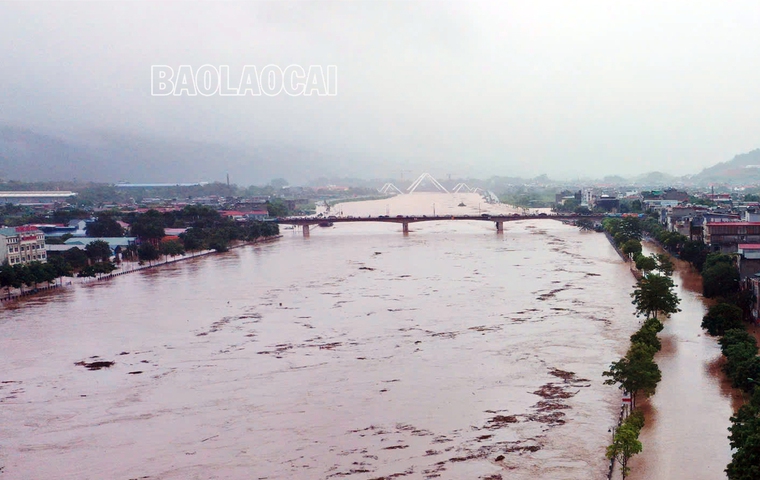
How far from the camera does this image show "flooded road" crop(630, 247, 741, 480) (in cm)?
532

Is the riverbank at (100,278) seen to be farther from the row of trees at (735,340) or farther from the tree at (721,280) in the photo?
the tree at (721,280)

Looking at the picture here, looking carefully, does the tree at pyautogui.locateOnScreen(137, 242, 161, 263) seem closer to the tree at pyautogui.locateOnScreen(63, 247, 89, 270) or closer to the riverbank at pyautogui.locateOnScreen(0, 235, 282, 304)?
the riverbank at pyautogui.locateOnScreen(0, 235, 282, 304)

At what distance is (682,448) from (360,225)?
26.3 metres

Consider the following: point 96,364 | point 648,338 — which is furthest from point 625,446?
point 96,364

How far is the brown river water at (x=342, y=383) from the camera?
5.66 m

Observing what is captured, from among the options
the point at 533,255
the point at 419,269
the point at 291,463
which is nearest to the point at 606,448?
the point at 291,463

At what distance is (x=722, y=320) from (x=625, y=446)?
3852 millimetres

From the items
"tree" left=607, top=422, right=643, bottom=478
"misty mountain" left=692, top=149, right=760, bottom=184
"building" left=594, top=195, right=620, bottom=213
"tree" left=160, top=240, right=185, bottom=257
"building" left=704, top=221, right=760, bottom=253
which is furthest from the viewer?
"misty mountain" left=692, top=149, right=760, bottom=184

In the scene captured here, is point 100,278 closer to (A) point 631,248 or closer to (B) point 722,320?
(A) point 631,248

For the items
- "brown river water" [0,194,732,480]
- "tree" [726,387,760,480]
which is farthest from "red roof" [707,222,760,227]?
"tree" [726,387,760,480]

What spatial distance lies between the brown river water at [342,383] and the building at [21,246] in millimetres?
2461

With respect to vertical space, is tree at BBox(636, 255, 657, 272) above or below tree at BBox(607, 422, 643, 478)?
above

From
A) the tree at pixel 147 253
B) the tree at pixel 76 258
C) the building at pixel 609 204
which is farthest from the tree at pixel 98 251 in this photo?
the building at pixel 609 204

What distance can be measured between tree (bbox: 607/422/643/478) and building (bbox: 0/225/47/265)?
13911 mm
